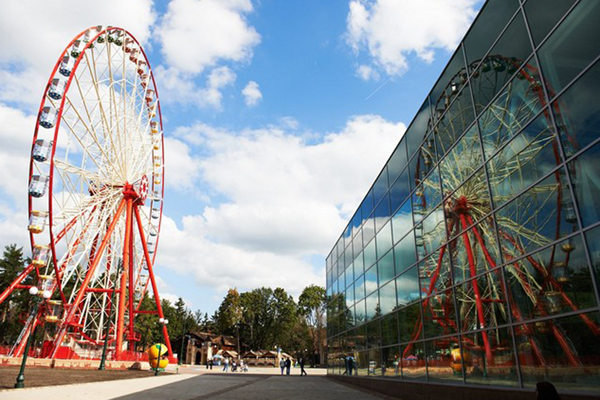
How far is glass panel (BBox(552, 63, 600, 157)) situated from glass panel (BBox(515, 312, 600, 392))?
2.91 meters

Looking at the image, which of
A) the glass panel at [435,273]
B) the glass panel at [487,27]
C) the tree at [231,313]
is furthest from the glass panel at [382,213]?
the tree at [231,313]

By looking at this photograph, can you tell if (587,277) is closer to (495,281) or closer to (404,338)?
(495,281)

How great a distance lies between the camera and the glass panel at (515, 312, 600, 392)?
6516 mm

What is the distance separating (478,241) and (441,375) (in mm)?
4461

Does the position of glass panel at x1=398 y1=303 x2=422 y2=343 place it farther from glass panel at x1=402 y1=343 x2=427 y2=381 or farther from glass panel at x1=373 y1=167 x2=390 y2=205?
glass panel at x1=373 y1=167 x2=390 y2=205

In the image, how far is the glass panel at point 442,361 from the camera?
11.4m

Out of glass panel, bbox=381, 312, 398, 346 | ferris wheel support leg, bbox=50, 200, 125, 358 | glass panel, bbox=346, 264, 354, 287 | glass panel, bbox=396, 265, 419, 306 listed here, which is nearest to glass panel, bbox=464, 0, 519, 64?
glass panel, bbox=396, 265, 419, 306

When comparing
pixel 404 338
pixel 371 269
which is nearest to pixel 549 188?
pixel 404 338

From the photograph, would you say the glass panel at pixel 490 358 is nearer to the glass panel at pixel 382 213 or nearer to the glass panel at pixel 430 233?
the glass panel at pixel 430 233

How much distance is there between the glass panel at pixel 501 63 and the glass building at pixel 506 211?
39 millimetres

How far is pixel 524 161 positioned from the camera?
854 centimetres

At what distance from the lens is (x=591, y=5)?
688 cm

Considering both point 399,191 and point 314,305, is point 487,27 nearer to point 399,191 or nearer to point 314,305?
point 399,191

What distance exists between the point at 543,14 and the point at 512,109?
1.96 metres
